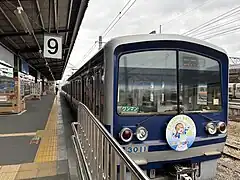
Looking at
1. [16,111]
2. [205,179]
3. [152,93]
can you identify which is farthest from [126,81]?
[16,111]

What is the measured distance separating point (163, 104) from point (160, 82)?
11.8 inches

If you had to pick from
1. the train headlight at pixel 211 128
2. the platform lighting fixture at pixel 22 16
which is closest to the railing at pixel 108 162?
the train headlight at pixel 211 128

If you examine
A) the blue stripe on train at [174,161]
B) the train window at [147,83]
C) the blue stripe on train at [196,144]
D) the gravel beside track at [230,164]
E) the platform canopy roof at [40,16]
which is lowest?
the gravel beside track at [230,164]

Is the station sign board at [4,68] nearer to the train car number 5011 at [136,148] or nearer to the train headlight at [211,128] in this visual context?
the train car number 5011 at [136,148]

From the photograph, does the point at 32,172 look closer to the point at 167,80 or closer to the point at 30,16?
the point at 167,80

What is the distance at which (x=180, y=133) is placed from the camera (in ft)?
10.2

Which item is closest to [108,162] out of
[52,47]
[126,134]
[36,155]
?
[126,134]

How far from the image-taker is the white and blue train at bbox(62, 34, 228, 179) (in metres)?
3.04

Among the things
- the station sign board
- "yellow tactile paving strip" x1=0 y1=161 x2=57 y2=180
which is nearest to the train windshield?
"yellow tactile paving strip" x1=0 y1=161 x2=57 y2=180

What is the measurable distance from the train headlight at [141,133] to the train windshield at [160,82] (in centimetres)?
23

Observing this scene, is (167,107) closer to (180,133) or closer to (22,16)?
(180,133)

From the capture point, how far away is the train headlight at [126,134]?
2.90m

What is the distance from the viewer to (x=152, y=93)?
3.20 metres

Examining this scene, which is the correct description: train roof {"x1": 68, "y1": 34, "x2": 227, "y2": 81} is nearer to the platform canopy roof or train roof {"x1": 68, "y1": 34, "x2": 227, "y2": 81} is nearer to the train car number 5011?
the train car number 5011
